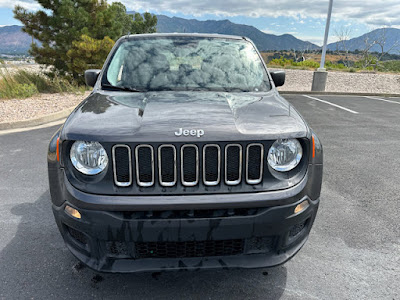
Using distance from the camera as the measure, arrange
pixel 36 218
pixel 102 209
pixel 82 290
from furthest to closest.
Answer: pixel 36 218, pixel 82 290, pixel 102 209

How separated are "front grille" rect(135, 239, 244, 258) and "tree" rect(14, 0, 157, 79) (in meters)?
11.3

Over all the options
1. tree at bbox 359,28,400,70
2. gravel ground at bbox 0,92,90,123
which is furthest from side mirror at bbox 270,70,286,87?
tree at bbox 359,28,400,70

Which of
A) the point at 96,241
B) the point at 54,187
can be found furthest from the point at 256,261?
the point at 54,187

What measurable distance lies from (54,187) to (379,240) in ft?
9.34

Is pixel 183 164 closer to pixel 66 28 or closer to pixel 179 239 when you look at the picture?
pixel 179 239

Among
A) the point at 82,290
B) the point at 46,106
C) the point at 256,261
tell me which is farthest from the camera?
the point at 46,106

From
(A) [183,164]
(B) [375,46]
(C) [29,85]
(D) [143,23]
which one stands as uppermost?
(D) [143,23]

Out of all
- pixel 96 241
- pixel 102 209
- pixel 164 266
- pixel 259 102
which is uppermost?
pixel 259 102

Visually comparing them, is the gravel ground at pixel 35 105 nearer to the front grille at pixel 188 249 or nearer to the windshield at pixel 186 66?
the windshield at pixel 186 66

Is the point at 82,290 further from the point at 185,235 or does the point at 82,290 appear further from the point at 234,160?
the point at 234,160

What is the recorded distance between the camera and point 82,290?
241 cm

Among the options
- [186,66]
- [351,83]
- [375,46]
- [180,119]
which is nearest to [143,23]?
[375,46]

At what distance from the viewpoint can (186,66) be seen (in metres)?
3.24

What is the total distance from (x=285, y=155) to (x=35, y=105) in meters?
9.02
